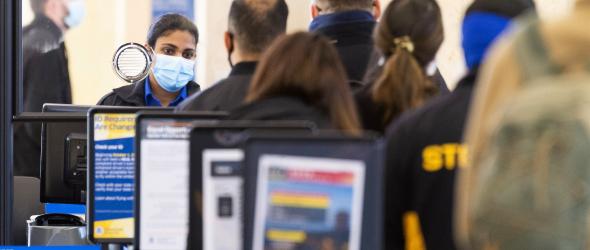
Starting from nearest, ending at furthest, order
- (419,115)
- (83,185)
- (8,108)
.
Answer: (419,115) < (83,185) < (8,108)

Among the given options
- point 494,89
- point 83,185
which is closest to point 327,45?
point 494,89

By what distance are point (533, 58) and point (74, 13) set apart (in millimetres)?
6813

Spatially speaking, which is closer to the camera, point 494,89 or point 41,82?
point 494,89

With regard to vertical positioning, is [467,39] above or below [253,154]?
above

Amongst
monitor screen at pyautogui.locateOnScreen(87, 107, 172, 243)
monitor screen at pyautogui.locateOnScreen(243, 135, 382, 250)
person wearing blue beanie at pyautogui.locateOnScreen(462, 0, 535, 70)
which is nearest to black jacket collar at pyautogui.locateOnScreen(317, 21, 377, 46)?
monitor screen at pyautogui.locateOnScreen(87, 107, 172, 243)

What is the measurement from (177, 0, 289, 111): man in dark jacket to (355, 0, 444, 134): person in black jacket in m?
0.31

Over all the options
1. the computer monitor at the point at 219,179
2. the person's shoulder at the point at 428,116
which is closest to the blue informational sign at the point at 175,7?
the person's shoulder at the point at 428,116

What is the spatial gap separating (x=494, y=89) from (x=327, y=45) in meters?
1.05

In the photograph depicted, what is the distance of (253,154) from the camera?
7.80 feet

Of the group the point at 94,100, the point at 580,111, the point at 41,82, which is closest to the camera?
the point at 580,111

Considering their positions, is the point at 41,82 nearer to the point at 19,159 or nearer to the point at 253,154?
the point at 19,159

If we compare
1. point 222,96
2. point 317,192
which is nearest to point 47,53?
point 222,96

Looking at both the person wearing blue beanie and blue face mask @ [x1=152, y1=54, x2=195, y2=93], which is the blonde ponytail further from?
blue face mask @ [x1=152, y1=54, x2=195, y2=93]

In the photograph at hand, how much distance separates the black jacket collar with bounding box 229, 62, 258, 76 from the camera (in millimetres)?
3580
